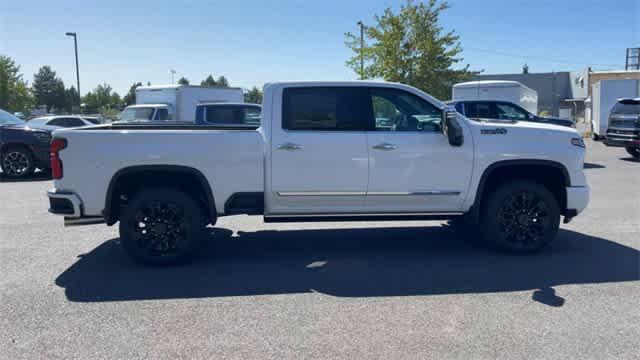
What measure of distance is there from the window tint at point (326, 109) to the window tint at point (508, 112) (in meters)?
10.0

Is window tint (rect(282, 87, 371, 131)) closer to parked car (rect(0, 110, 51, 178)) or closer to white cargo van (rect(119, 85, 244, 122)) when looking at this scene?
parked car (rect(0, 110, 51, 178))

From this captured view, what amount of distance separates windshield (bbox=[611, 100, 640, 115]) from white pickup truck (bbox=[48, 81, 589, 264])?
1298 cm

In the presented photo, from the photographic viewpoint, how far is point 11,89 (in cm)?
4344

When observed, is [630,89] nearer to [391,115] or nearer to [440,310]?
[391,115]

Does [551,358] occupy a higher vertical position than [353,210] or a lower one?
lower

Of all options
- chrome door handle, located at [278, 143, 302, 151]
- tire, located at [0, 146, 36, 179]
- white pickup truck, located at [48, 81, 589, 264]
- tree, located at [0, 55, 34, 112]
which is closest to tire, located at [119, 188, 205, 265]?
white pickup truck, located at [48, 81, 589, 264]

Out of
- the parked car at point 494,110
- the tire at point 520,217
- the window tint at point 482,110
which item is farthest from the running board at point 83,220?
the window tint at point 482,110

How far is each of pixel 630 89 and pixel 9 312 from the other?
26.5 metres

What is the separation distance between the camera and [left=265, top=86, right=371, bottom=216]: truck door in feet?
19.4

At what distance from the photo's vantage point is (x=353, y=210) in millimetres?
6148

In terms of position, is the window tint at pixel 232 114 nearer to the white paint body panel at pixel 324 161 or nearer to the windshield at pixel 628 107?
the white paint body panel at pixel 324 161

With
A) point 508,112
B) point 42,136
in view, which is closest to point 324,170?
point 42,136

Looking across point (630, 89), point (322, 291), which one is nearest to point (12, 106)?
point (630, 89)

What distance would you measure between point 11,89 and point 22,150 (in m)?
35.0
